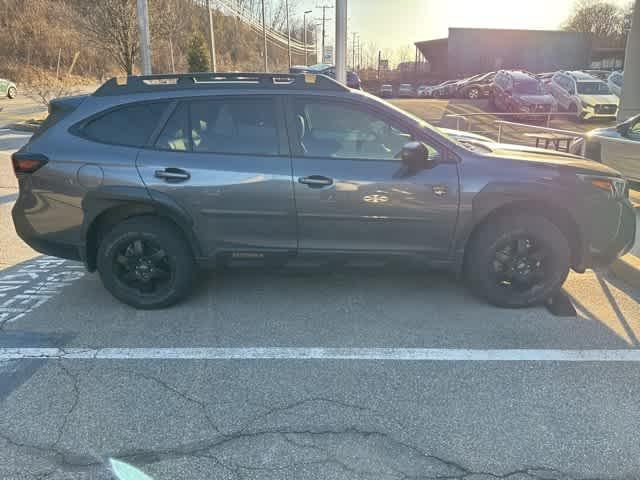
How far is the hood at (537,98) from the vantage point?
20.1 m

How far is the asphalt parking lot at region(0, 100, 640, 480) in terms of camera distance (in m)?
2.41

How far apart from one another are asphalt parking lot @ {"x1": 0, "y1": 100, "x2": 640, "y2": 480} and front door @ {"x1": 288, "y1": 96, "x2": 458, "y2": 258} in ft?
1.44

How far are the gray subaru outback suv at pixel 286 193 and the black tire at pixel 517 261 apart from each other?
0.01m

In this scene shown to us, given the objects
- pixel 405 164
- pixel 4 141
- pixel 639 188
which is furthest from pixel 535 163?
pixel 4 141

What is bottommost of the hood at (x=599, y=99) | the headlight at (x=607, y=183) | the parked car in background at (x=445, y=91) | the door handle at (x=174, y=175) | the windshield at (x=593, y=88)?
the headlight at (x=607, y=183)

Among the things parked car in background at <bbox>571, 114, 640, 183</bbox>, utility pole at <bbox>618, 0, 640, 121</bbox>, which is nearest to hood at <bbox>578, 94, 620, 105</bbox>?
utility pole at <bbox>618, 0, 640, 121</bbox>

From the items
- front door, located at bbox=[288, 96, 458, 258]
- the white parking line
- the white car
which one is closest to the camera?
the white parking line

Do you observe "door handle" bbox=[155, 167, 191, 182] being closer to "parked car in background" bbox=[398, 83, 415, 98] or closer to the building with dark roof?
"parked car in background" bbox=[398, 83, 415, 98]

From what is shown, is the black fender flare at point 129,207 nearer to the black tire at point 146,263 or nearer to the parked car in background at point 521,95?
the black tire at point 146,263

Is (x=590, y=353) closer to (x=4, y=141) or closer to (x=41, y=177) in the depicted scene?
(x=41, y=177)

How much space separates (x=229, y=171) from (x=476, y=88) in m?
31.5

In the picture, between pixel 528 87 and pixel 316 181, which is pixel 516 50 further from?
pixel 316 181

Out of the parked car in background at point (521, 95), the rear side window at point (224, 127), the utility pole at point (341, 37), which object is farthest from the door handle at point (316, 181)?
the parked car in background at point (521, 95)

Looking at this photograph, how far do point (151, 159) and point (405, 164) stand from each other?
1.96 meters
